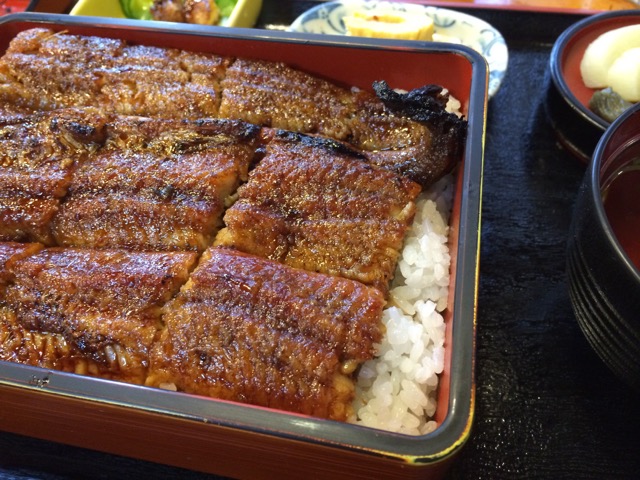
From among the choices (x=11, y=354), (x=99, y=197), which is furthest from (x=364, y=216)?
(x=11, y=354)

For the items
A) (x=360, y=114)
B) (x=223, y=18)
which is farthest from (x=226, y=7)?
(x=360, y=114)

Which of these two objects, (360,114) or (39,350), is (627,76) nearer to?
(360,114)

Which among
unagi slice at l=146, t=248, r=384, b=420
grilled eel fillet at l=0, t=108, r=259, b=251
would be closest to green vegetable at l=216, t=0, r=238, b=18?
grilled eel fillet at l=0, t=108, r=259, b=251

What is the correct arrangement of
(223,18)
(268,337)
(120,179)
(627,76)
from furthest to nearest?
(223,18)
(627,76)
(120,179)
(268,337)

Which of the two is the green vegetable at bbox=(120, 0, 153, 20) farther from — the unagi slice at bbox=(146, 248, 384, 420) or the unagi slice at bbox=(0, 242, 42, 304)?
the unagi slice at bbox=(146, 248, 384, 420)

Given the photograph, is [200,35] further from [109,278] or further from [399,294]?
[399,294]

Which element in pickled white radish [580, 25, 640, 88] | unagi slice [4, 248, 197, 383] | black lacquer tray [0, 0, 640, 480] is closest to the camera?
unagi slice [4, 248, 197, 383]

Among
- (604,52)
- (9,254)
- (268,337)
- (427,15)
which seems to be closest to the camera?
(268,337)

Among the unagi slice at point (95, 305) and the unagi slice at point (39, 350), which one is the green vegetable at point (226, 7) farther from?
the unagi slice at point (39, 350)
